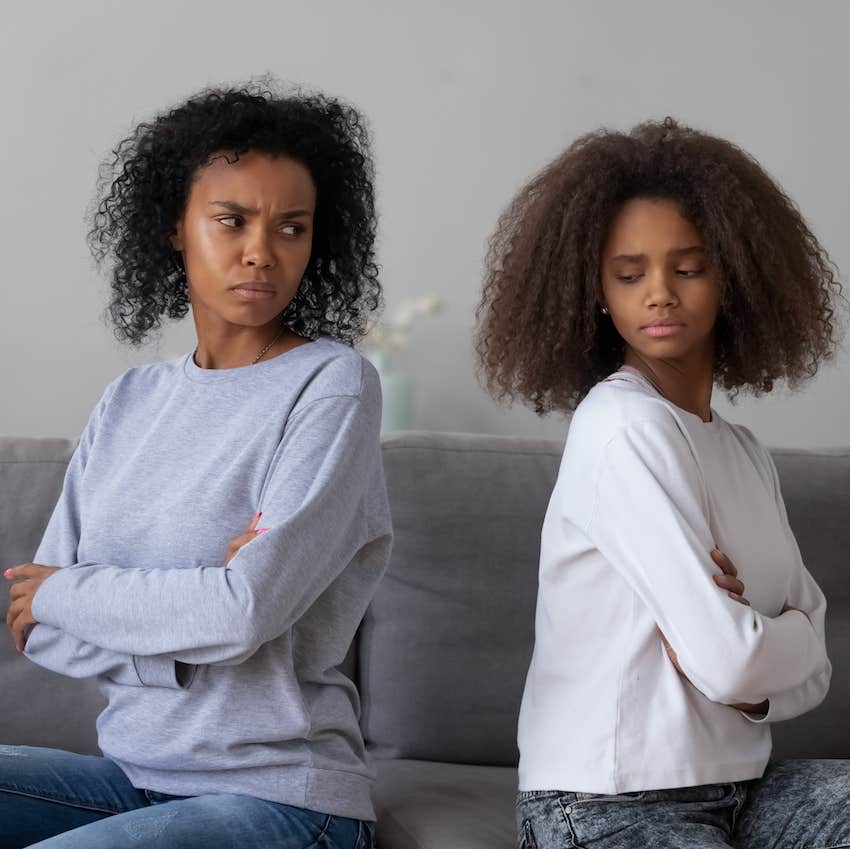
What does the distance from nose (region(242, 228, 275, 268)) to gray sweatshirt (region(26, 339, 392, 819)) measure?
13 centimetres

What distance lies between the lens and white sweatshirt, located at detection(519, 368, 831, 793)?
1.29 m

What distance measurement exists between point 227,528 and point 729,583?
573mm

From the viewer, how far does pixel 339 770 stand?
4.50 ft

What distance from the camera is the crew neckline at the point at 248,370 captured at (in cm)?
153

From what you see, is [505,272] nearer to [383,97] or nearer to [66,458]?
[66,458]

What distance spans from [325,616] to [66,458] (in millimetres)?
680

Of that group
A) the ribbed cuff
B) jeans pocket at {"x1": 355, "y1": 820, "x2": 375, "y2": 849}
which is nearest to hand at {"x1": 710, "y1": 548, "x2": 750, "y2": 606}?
jeans pocket at {"x1": 355, "y1": 820, "x2": 375, "y2": 849}

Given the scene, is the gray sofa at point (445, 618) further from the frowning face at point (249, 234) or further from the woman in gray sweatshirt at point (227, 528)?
the frowning face at point (249, 234)

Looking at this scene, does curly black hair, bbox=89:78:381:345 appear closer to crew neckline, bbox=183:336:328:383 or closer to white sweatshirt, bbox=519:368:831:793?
crew neckline, bbox=183:336:328:383

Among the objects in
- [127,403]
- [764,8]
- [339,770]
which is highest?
[764,8]

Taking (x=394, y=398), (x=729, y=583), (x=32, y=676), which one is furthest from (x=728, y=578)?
(x=394, y=398)

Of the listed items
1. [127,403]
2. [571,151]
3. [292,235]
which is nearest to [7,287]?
[127,403]

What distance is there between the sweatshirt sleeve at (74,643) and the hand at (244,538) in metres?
0.14

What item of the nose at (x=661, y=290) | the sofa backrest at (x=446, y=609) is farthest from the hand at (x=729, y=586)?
the sofa backrest at (x=446, y=609)
